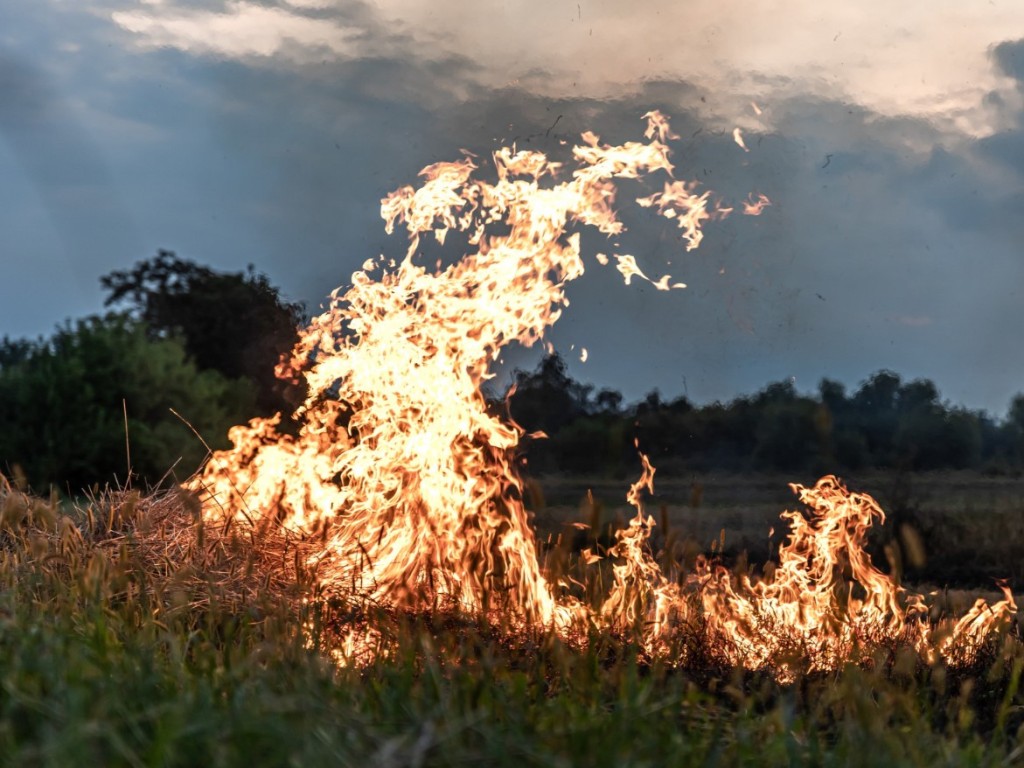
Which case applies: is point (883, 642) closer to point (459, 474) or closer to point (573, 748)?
point (459, 474)

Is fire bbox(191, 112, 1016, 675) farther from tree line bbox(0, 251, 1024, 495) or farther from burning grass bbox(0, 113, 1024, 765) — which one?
tree line bbox(0, 251, 1024, 495)

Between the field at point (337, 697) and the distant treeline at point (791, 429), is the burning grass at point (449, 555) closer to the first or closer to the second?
the field at point (337, 697)

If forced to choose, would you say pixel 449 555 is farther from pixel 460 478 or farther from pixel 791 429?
pixel 791 429

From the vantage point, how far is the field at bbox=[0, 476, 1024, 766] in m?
3.24

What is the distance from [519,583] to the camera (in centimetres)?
779

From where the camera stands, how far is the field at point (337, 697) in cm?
324

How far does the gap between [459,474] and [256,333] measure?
23.7 m

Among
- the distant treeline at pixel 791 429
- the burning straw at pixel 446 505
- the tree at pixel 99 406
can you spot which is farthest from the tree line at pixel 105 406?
the burning straw at pixel 446 505

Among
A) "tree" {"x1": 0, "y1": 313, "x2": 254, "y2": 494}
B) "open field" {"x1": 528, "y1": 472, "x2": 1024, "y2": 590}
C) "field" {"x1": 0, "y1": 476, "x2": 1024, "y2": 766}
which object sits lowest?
"field" {"x1": 0, "y1": 476, "x2": 1024, "y2": 766}

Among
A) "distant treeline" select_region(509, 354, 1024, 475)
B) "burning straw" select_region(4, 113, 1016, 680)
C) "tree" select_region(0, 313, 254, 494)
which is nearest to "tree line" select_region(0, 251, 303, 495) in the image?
"tree" select_region(0, 313, 254, 494)

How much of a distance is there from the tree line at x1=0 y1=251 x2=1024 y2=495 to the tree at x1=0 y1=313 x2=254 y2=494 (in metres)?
0.03

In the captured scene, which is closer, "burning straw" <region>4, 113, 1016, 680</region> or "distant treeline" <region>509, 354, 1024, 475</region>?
"burning straw" <region>4, 113, 1016, 680</region>

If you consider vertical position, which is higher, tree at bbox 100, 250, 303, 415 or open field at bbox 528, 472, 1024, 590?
tree at bbox 100, 250, 303, 415

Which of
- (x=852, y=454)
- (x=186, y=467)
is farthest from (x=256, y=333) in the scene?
(x=852, y=454)
